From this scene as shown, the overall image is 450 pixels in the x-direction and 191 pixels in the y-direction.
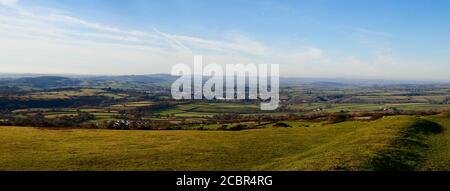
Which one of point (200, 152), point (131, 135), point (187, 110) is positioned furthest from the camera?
point (187, 110)

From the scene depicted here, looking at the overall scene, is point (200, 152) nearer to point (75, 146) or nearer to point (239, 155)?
point (239, 155)

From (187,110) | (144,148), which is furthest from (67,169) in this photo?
(187,110)

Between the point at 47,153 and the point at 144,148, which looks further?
the point at 144,148
